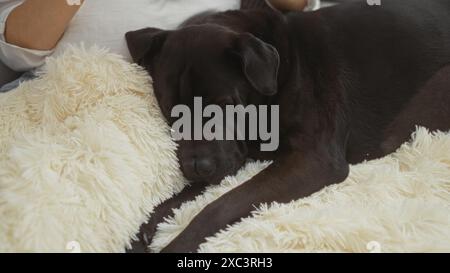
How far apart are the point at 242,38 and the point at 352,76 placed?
40 cm

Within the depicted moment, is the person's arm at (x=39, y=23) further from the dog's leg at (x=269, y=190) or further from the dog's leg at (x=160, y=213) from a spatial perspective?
the dog's leg at (x=269, y=190)

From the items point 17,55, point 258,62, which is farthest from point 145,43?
point 17,55

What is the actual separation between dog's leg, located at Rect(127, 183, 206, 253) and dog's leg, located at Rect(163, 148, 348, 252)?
0.08 metres

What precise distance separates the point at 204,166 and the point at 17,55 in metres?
0.74

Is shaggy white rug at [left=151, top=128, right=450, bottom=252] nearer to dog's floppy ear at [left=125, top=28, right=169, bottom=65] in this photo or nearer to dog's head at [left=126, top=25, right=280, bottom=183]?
Answer: dog's head at [left=126, top=25, right=280, bottom=183]

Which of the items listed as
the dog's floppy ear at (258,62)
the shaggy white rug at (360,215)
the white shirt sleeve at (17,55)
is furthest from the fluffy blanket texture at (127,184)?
the dog's floppy ear at (258,62)

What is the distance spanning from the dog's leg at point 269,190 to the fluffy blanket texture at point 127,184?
0.11 feet

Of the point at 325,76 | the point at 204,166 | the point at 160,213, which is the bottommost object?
the point at 160,213

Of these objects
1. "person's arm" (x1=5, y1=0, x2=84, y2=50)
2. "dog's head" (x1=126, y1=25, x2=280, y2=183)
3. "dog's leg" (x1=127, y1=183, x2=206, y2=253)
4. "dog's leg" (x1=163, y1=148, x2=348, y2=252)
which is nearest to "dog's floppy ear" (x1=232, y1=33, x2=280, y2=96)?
"dog's head" (x1=126, y1=25, x2=280, y2=183)

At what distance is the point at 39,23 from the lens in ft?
4.65

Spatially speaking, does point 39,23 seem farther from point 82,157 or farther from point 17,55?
point 82,157

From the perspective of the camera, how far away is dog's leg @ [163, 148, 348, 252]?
3.54ft
